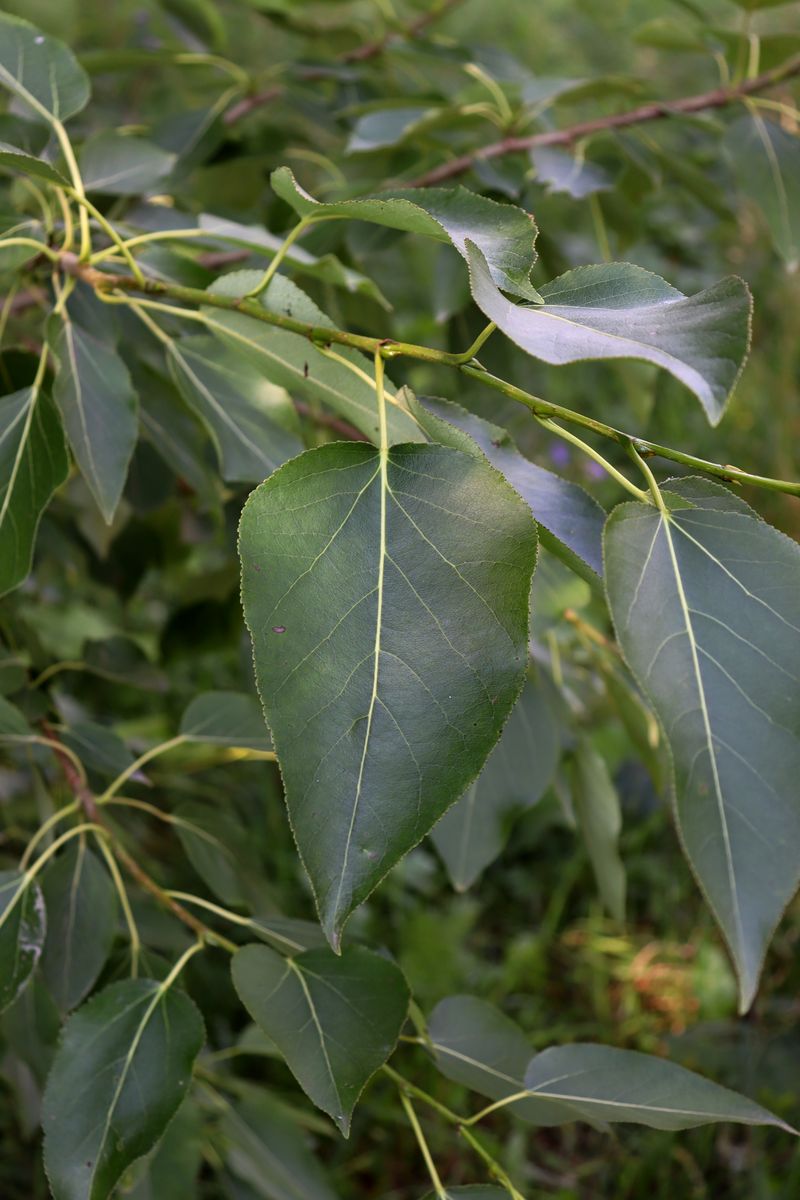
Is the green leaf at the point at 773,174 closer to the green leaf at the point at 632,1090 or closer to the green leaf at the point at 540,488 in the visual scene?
the green leaf at the point at 540,488

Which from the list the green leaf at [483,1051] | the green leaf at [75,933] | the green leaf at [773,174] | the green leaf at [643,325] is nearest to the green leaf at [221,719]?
the green leaf at [75,933]

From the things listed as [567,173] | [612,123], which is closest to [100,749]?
[567,173]

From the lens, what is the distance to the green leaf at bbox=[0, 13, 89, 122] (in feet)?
2.40

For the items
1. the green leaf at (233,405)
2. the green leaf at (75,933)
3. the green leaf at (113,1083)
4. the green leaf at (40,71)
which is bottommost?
the green leaf at (75,933)

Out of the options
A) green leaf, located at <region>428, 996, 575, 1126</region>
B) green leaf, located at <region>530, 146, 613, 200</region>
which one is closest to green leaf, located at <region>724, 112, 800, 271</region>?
green leaf, located at <region>530, 146, 613, 200</region>

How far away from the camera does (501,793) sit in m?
0.85

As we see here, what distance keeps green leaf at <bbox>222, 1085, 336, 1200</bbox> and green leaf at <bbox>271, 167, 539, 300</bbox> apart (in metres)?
0.80

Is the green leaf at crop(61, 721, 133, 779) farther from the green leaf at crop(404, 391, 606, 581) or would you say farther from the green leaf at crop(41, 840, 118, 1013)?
the green leaf at crop(404, 391, 606, 581)

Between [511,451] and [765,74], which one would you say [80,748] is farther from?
[765,74]

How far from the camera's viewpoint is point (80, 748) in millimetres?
853

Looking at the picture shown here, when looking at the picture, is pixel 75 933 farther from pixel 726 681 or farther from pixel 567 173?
pixel 567 173

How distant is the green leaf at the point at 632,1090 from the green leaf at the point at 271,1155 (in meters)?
0.46

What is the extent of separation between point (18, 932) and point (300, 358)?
38 cm

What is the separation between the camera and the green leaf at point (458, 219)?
0.49 meters
